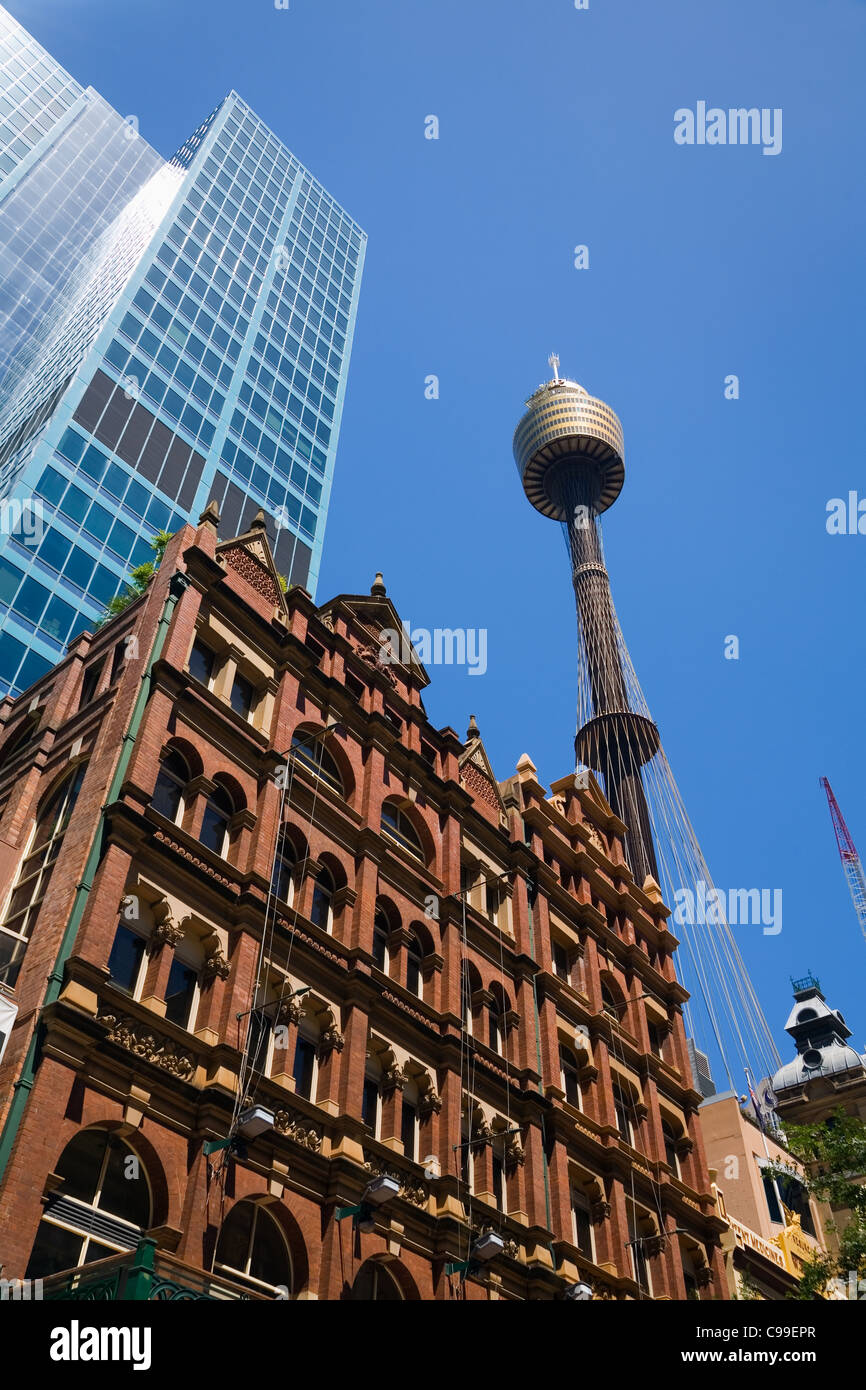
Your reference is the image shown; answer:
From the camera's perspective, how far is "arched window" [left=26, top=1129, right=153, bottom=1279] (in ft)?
70.2

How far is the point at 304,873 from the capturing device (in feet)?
103

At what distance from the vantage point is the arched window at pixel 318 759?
114 ft

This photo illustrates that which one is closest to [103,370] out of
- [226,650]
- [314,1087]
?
[226,650]

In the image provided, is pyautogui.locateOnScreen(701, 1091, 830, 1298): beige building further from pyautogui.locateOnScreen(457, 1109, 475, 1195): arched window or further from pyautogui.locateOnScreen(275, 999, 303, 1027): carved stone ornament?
pyautogui.locateOnScreen(275, 999, 303, 1027): carved stone ornament

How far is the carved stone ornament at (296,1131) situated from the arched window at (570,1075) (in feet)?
46.0

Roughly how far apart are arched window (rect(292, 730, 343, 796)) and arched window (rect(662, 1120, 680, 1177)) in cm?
1869

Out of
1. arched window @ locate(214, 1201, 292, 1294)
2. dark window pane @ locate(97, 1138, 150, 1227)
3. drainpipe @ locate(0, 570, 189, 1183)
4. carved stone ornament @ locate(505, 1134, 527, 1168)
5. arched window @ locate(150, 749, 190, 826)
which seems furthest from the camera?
carved stone ornament @ locate(505, 1134, 527, 1168)

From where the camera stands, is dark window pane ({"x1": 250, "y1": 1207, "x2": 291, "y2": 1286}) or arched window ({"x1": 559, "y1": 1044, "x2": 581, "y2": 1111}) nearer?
dark window pane ({"x1": 250, "y1": 1207, "x2": 291, "y2": 1286})

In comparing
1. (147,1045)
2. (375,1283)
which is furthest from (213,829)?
(375,1283)

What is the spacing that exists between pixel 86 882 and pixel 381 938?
11004 millimetres

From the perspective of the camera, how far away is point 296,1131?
27031 millimetres

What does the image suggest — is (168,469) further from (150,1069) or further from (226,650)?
(150,1069)

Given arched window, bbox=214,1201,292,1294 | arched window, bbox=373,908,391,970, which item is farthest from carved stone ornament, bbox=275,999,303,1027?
arched window, bbox=373,908,391,970
